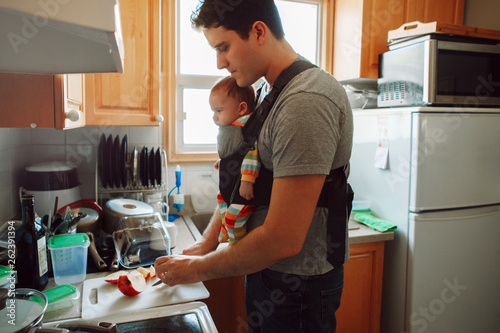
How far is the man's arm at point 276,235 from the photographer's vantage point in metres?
0.83

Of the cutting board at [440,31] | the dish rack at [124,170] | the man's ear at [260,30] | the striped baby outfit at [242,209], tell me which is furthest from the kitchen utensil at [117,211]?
the cutting board at [440,31]

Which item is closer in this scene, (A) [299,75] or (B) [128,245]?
(A) [299,75]

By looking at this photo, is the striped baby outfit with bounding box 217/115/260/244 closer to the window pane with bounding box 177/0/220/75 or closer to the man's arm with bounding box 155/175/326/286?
the man's arm with bounding box 155/175/326/286

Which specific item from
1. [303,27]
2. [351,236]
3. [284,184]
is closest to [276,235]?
[284,184]

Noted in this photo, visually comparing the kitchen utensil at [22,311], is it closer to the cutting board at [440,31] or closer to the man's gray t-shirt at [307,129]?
the man's gray t-shirt at [307,129]

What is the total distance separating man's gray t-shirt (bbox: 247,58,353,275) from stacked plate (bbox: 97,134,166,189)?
1068 mm

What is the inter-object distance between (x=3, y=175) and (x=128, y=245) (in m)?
0.63

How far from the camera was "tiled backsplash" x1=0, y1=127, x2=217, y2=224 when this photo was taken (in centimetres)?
154

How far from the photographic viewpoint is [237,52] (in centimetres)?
96

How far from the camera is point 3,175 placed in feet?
4.88

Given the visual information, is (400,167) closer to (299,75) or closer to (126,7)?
(299,75)

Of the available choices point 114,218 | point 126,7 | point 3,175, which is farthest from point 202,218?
point 126,7

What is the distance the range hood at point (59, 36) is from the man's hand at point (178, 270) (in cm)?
55

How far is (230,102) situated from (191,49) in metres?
1.25
